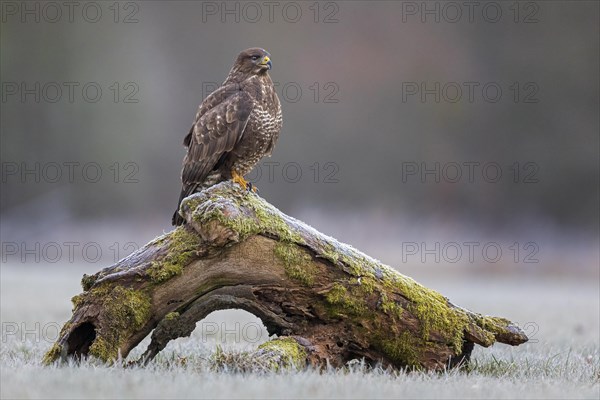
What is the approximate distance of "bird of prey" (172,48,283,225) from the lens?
596 cm

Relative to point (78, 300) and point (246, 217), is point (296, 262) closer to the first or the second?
point (246, 217)

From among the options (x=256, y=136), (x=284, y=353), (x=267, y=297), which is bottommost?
(x=284, y=353)

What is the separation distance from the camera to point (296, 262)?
14.7 feet

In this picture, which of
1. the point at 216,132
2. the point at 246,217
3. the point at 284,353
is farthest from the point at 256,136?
the point at 284,353

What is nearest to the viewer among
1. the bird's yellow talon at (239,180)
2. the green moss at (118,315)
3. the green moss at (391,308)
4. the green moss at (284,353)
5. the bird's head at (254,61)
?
the green moss at (284,353)

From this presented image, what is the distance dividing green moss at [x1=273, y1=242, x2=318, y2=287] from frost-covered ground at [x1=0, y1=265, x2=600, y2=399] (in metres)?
0.50

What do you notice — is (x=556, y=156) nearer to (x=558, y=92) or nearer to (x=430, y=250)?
(x=558, y=92)

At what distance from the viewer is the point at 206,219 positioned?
4.42 meters

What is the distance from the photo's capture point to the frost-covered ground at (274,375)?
3486mm

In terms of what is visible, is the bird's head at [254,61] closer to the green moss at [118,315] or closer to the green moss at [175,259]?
the green moss at [175,259]

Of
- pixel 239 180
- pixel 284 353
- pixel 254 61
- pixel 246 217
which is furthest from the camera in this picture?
pixel 254 61

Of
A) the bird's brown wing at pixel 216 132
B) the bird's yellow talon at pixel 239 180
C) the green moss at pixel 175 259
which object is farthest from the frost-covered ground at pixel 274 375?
the bird's brown wing at pixel 216 132

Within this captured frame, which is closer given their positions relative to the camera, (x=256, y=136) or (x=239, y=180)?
(x=239, y=180)

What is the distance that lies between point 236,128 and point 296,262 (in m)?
1.72
